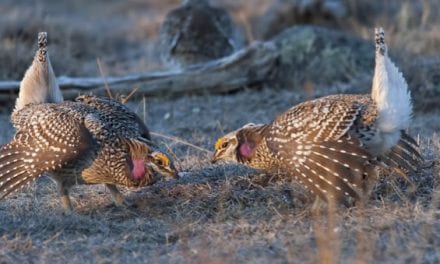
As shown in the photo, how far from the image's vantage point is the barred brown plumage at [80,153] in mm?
6617

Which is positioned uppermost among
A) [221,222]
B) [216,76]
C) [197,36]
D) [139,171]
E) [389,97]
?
[389,97]

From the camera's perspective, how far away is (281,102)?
11.0m

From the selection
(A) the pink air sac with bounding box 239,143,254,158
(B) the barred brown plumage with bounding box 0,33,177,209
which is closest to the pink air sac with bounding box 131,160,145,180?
(B) the barred brown plumage with bounding box 0,33,177,209

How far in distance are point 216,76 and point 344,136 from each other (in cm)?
502

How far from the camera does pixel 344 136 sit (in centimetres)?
628

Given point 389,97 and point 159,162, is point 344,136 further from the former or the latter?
point 159,162

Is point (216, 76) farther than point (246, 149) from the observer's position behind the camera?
Yes

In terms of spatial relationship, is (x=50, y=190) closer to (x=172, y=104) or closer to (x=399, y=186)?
(x=399, y=186)

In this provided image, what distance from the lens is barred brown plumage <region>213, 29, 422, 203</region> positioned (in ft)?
20.1

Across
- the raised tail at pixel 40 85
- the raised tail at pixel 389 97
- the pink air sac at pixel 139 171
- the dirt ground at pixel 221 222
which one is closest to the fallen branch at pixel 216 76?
the dirt ground at pixel 221 222

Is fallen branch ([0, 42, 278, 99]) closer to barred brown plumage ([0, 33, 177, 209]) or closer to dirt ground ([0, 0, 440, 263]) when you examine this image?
dirt ground ([0, 0, 440, 263])

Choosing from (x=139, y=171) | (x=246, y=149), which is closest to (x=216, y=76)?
(x=246, y=149)

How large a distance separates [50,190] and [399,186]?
279 centimetres

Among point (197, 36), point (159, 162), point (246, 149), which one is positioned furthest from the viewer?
point (197, 36)
